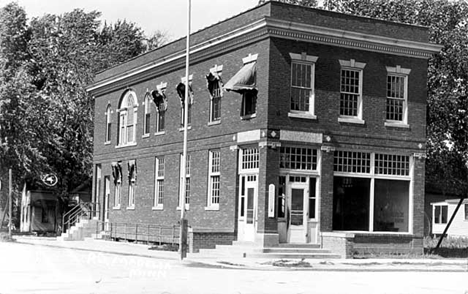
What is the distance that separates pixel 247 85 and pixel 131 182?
51.3 ft

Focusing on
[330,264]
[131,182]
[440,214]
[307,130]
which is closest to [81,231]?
[131,182]

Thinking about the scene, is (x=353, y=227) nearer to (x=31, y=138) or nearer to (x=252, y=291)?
(x=252, y=291)

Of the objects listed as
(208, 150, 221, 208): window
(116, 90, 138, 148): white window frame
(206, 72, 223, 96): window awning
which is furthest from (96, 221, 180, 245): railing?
(206, 72, 223, 96): window awning

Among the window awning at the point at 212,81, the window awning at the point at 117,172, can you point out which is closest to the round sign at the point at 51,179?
the window awning at the point at 117,172

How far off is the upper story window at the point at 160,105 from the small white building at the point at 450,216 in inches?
1258

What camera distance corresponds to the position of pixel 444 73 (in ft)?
153

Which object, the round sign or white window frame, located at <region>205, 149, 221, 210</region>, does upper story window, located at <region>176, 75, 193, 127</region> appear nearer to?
white window frame, located at <region>205, 149, 221, 210</region>

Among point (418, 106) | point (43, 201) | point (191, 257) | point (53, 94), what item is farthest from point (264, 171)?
point (43, 201)

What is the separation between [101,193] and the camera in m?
50.1

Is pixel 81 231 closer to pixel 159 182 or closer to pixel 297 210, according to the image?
pixel 159 182

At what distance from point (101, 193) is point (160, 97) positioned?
11071mm

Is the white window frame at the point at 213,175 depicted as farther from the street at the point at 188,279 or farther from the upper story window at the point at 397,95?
the upper story window at the point at 397,95

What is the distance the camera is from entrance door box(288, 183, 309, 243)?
3206cm

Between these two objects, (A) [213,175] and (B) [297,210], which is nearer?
(B) [297,210]
